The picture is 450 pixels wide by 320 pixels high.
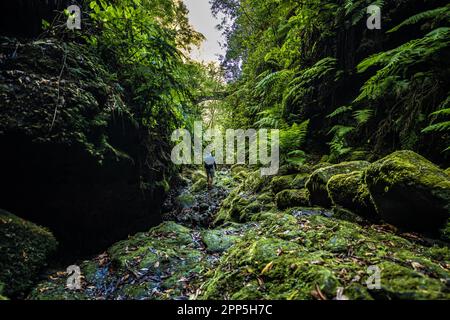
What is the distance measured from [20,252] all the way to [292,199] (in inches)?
184

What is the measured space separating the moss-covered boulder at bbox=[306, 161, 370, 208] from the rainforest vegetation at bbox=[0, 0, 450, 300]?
34 mm

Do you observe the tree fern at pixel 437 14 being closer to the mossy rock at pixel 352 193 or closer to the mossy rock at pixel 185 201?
the mossy rock at pixel 352 193

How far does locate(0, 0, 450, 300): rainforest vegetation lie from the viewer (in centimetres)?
255

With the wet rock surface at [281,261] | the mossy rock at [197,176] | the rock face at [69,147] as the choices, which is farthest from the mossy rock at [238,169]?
the rock face at [69,147]

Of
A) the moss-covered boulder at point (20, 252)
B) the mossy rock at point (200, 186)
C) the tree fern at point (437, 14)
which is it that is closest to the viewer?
the moss-covered boulder at point (20, 252)

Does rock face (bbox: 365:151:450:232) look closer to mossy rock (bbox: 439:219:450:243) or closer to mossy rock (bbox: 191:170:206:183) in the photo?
mossy rock (bbox: 439:219:450:243)

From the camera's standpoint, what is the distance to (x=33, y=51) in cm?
405

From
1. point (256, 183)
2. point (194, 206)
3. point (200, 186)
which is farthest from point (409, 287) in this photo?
point (200, 186)

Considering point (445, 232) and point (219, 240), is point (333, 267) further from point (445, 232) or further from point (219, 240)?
point (219, 240)

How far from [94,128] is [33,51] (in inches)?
63.2

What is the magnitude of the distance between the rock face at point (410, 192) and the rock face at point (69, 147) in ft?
15.3

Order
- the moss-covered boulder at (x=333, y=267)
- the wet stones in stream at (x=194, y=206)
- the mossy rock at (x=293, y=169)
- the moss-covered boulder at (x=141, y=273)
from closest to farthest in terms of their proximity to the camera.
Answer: the moss-covered boulder at (x=333, y=267), the moss-covered boulder at (x=141, y=273), the mossy rock at (x=293, y=169), the wet stones in stream at (x=194, y=206)

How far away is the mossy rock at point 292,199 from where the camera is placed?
476 centimetres
